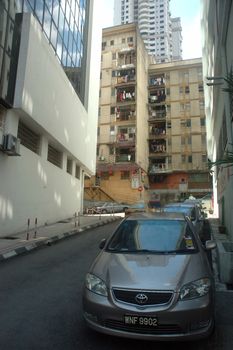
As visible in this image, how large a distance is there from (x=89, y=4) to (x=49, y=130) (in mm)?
17224

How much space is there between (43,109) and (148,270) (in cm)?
1483

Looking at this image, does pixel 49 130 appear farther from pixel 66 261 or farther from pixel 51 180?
pixel 66 261

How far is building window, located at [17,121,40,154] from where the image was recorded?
17.0 m

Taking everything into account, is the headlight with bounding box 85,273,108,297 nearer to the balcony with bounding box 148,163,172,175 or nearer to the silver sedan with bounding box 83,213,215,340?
the silver sedan with bounding box 83,213,215,340

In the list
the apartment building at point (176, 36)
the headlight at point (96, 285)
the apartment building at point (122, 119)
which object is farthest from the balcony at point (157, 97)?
the apartment building at point (176, 36)

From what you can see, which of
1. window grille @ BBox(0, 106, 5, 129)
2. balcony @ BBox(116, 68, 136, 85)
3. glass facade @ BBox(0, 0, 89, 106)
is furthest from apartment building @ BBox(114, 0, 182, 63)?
window grille @ BBox(0, 106, 5, 129)

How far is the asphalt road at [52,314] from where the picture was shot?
420 centimetres

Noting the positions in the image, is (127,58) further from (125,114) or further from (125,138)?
(125,138)

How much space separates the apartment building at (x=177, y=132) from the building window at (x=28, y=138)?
37.0 meters

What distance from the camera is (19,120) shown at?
655 inches

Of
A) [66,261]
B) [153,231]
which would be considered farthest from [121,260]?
[66,261]

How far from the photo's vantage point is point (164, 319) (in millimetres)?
3889

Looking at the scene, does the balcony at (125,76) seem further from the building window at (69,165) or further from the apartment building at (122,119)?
the building window at (69,165)

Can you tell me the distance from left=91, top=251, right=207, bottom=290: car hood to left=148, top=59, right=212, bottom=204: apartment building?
162ft
